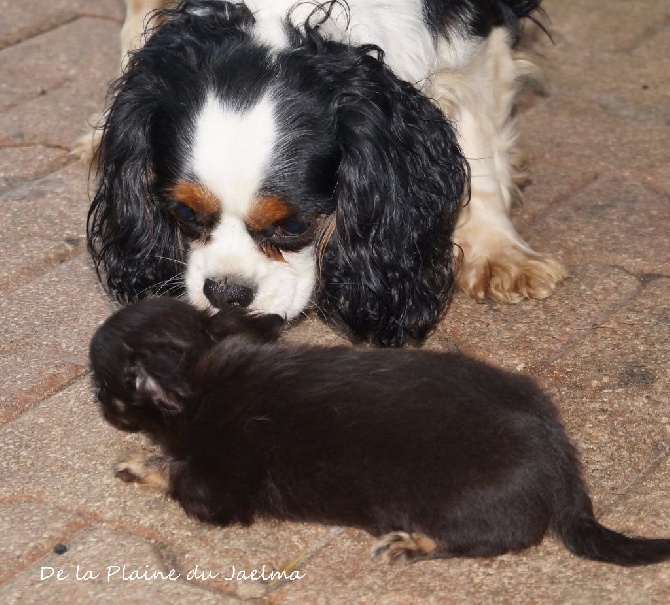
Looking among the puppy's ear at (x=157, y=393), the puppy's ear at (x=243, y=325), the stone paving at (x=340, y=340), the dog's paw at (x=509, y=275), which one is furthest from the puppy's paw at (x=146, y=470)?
the dog's paw at (x=509, y=275)

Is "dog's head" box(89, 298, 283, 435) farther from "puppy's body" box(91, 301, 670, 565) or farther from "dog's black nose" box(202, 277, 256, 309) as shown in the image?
"dog's black nose" box(202, 277, 256, 309)

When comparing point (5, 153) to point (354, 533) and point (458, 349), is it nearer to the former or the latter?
point (458, 349)

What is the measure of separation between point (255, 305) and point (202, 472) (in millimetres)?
760

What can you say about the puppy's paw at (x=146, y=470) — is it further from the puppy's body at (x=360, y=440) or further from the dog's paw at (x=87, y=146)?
the dog's paw at (x=87, y=146)

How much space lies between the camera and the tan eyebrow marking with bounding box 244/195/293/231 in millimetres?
3234

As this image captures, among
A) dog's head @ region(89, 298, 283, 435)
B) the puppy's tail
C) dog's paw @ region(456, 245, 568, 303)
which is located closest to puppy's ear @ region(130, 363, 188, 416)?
dog's head @ region(89, 298, 283, 435)

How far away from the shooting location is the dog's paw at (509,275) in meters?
3.71

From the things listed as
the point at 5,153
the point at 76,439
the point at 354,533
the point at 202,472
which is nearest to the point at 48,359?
the point at 76,439

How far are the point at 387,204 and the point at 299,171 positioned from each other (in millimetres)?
335

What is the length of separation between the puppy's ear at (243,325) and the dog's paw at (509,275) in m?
0.86

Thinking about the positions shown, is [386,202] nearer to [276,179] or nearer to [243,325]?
[276,179]

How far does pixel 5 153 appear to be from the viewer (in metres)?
4.57

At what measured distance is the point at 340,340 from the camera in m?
3.65

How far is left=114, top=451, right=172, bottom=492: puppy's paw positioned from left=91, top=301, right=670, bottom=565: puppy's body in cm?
5
